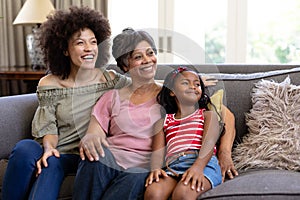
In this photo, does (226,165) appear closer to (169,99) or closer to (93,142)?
(169,99)

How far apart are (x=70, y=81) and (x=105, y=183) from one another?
0.61m

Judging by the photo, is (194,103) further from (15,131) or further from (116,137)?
(15,131)

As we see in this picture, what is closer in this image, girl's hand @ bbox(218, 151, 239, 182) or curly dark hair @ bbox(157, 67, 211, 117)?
girl's hand @ bbox(218, 151, 239, 182)

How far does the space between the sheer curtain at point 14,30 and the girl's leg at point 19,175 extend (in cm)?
194

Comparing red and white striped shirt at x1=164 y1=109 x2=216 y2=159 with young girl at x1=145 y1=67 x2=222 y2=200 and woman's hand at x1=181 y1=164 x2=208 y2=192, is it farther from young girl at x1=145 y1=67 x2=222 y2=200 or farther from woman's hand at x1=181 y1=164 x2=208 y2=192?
woman's hand at x1=181 y1=164 x2=208 y2=192

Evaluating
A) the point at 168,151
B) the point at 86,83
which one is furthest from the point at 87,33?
the point at 168,151

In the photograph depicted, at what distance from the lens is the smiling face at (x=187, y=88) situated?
6.06 ft

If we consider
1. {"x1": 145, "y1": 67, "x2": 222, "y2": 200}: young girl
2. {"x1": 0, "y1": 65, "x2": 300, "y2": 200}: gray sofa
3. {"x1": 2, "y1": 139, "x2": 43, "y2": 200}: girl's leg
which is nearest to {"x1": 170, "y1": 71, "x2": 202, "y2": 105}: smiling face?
{"x1": 145, "y1": 67, "x2": 222, "y2": 200}: young girl

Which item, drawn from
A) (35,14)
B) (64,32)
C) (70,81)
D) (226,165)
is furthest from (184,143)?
(35,14)

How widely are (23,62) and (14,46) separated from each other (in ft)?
0.46

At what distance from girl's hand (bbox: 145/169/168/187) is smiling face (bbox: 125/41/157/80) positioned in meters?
0.41

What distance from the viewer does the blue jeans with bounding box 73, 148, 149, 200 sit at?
1648 millimetres

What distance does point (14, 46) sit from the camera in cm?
361

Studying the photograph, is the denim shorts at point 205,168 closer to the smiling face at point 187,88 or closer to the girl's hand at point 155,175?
the girl's hand at point 155,175
